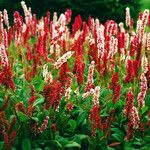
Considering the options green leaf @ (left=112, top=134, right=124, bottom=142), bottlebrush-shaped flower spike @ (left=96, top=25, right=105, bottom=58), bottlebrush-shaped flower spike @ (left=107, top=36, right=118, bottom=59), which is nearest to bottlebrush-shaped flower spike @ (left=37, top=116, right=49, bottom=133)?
green leaf @ (left=112, top=134, right=124, bottom=142)

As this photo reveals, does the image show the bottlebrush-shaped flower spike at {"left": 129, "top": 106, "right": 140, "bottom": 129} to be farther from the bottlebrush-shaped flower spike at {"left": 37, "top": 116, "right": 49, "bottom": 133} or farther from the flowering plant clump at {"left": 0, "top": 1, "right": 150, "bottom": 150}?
the bottlebrush-shaped flower spike at {"left": 37, "top": 116, "right": 49, "bottom": 133}

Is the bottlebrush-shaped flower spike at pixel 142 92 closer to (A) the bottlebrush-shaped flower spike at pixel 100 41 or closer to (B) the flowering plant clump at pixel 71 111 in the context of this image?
(B) the flowering plant clump at pixel 71 111

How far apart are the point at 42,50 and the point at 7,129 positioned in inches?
56.9

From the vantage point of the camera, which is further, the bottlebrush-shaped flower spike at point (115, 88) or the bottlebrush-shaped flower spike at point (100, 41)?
the bottlebrush-shaped flower spike at point (100, 41)

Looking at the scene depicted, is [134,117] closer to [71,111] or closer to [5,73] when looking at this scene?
[71,111]

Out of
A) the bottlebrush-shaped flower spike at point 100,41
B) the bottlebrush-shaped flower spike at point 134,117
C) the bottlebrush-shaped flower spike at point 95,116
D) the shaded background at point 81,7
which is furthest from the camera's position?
the shaded background at point 81,7

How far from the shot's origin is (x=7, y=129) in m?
3.38

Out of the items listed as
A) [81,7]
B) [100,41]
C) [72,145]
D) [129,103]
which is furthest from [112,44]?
[81,7]

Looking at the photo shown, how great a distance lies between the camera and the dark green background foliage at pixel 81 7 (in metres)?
10.8

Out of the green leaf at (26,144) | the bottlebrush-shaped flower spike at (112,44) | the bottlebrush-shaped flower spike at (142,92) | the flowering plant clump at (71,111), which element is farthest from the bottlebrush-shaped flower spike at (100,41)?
the green leaf at (26,144)

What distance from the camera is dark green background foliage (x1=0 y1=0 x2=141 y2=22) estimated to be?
1081 cm

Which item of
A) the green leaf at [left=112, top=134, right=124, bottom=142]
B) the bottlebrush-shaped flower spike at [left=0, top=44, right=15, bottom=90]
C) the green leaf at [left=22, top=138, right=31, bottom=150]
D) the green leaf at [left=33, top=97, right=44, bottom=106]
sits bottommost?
the green leaf at [left=112, top=134, right=124, bottom=142]

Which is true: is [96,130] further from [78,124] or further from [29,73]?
[29,73]

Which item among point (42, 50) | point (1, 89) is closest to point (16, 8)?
point (42, 50)
